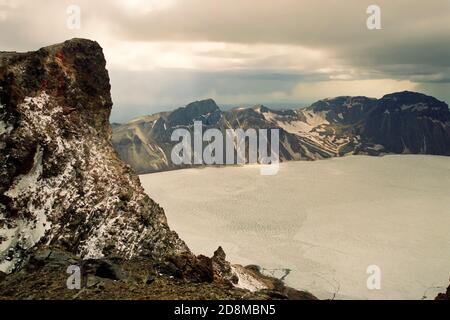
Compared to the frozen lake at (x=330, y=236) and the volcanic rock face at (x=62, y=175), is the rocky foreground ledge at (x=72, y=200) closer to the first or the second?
the volcanic rock face at (x=62, y=175)

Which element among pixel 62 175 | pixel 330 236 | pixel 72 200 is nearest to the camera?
pixel 72 200

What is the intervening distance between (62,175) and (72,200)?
292 centimetres

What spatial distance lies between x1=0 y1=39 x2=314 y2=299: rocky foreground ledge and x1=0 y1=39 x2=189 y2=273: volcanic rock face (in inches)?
3.7

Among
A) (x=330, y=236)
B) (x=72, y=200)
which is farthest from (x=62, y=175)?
(x=330, y=236)

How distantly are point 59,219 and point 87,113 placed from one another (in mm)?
14110

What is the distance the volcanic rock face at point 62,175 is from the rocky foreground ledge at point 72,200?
0.09 m

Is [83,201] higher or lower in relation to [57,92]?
lower

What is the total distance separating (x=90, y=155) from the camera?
149 ft

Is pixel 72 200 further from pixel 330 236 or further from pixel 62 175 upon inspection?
pixel 330 236

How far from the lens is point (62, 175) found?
42.3 metres

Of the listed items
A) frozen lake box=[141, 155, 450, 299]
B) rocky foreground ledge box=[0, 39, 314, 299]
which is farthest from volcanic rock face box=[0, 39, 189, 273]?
frozen lake box=[141, 155, 450, 299]

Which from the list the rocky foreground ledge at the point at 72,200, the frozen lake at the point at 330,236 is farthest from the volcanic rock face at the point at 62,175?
the frozen lake at the point at 330,236
